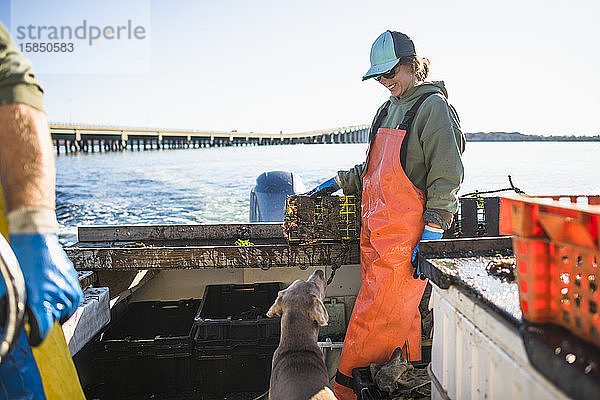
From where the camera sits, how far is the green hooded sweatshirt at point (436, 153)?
3008 mm

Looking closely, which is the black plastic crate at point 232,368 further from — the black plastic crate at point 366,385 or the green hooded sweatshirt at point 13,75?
the green hooded sweatshirt at point 13,75

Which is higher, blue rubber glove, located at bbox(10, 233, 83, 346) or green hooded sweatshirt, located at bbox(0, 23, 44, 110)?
green hooded sweatshirt, located at bbox(0, 23, 44, 110)

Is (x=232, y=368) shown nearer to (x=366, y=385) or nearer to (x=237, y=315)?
(x=237, y=315)

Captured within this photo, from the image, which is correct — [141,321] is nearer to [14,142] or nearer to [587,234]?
[14,142]

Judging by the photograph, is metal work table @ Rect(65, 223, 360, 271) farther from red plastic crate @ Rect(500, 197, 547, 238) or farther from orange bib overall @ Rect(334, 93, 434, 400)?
red plastic crate @ Rect(500, 197, 547, 238)

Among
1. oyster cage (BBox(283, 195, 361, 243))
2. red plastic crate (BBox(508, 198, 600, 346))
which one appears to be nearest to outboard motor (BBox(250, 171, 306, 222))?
oyster cage (BBox(283, 195, 361, 243))

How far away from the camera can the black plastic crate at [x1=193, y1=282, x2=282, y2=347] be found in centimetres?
390

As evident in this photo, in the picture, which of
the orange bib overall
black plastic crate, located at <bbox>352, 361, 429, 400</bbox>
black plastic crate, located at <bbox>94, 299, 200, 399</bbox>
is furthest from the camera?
black plastic crate, located at <bbox>94, 299, 200, 399</bbox>

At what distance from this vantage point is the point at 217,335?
3914mm

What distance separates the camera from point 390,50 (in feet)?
10.8

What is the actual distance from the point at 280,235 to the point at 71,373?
2.83m

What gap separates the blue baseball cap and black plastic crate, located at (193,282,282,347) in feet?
7.36

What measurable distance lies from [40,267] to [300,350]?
1.63 meters

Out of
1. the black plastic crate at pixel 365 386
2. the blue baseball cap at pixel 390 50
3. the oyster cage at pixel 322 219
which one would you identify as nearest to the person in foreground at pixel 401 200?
the blue baseball cap at pixel 390 50
